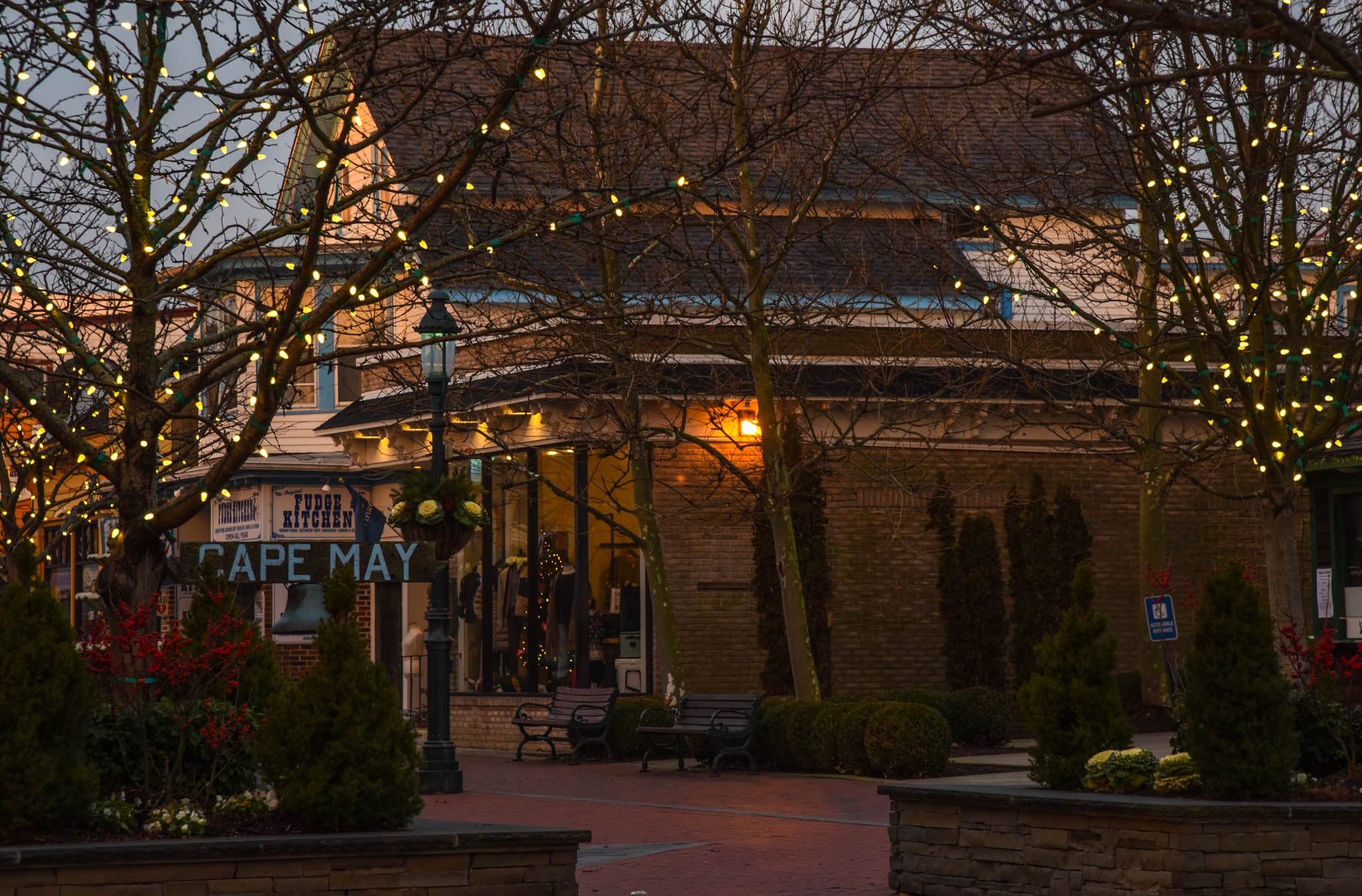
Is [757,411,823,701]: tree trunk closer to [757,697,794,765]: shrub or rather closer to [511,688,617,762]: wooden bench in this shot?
[757,697,794,765]: shrub

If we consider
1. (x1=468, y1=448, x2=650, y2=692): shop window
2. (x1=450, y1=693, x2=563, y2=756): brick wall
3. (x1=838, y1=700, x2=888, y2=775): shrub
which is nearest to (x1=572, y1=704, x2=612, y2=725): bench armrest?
(x1=468, y1=448, x2=650, y2=692): shop window

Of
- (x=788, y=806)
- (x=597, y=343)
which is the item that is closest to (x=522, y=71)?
(x=788, y=806)

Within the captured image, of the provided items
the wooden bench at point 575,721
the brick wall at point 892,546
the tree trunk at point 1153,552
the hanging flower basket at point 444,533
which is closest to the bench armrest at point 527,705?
the wooden bench at point 575,721

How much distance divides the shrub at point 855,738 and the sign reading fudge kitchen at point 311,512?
1304 cm

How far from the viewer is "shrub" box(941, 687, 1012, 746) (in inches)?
814

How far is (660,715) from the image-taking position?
2075cm

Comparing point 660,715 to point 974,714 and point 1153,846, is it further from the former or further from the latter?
point 1153,846

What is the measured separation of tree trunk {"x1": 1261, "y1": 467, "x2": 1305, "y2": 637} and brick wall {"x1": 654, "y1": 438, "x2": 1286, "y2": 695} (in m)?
6.32

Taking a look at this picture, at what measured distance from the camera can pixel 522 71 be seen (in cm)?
923

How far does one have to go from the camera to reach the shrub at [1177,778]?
9531mm

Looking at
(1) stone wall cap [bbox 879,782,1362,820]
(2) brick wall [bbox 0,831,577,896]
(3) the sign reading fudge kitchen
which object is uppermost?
(3) the sign reading fudge kitchen

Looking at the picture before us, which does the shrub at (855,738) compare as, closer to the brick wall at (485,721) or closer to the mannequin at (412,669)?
the brick wall at (485,721)

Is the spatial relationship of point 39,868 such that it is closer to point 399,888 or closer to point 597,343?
point 399,888

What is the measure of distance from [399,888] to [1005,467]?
17300 millimetres
